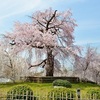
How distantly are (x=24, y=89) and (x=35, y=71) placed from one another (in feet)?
72.6

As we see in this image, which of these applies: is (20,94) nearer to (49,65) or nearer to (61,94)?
(61,94)

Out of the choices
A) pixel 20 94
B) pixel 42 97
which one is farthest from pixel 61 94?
pixel 20 94

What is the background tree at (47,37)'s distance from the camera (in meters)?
34.6

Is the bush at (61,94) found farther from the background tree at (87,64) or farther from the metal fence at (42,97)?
the background tree at (87,64)

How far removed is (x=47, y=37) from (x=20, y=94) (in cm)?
1993

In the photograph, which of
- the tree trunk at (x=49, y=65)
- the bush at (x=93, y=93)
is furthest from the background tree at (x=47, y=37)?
the bush at (x=93, y=93)

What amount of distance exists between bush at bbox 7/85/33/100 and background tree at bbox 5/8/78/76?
19.1 meters

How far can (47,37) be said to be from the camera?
34.2 meters

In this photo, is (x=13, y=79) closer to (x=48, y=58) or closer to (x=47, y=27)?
Answer: (x=48, y=58)

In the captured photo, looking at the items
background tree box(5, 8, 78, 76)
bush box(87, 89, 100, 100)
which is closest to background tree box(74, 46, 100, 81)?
background tree box(5, 8, 78, 76)

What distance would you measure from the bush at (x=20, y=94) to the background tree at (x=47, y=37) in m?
19.1

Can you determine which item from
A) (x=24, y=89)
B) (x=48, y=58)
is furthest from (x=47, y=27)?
(x=24, y=89)

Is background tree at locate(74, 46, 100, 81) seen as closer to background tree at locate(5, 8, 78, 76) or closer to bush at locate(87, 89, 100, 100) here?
background tree at locate(5, 8, 78, 76)

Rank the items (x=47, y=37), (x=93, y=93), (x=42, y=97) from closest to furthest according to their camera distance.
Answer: (x=42, y=97), (x=93, y=93), (x=47, y=37)
